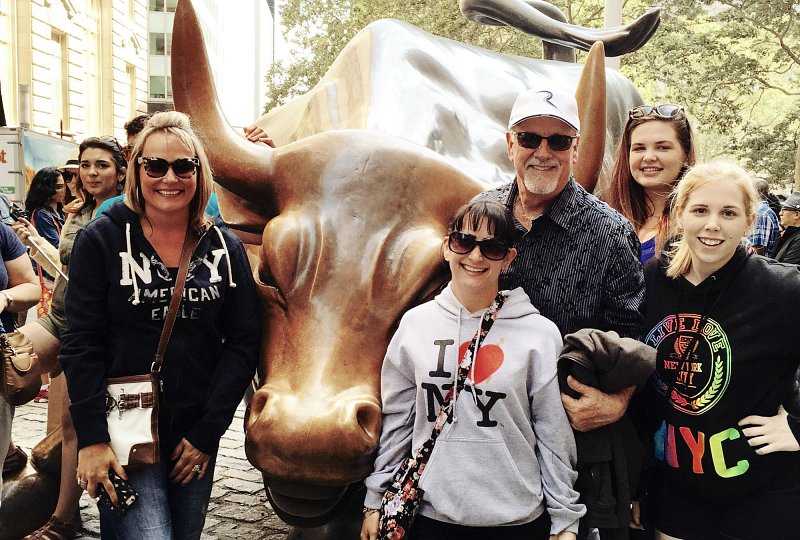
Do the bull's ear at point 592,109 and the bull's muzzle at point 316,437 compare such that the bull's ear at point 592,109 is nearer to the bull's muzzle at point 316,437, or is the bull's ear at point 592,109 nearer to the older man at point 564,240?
the older man at point 564,240

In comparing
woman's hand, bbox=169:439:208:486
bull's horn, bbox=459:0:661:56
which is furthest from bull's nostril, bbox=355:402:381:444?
bull's horn, bbox=459:0:661:56

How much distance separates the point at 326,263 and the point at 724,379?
1.60 metres

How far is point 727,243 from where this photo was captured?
2752 mm

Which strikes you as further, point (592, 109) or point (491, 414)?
point (592, 109)

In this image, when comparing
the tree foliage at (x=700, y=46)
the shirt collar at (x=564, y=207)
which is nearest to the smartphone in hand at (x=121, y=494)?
the shirt collar at (x=564, y=207)

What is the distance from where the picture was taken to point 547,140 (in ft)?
9.32

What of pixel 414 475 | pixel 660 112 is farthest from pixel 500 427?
pixel 660 112

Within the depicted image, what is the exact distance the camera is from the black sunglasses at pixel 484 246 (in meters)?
2.58

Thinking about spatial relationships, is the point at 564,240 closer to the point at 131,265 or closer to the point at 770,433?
the point at 770,433

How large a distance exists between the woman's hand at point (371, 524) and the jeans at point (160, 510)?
0.72 meters

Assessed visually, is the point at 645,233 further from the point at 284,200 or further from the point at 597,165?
the point at 284,200

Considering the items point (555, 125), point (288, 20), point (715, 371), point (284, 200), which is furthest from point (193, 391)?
point (288, 20)

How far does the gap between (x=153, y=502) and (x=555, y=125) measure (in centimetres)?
207

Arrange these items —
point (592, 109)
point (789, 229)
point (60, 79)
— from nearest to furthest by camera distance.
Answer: point (592, 109) → point (789, 229) → point (60, 79)
